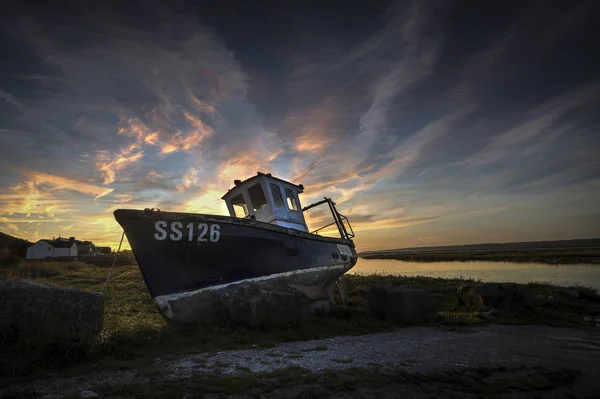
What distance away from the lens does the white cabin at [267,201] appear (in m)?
11.7

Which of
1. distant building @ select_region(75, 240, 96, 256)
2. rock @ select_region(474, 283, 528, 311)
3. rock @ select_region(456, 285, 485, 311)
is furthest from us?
distant building @ select_region(75, 240, 96, 256)

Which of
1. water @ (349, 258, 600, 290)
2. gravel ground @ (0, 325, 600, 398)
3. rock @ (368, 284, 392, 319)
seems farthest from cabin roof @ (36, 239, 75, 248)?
gravel ground @ (0, 325, 600, 398)

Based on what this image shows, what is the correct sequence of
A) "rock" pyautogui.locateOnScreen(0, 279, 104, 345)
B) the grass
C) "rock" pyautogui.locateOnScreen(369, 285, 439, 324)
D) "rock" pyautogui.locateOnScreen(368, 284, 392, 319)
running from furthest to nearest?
1. "rock" pyautogui.locateOnScreen(368, 284, 392, 319)
2. "rock" pyautogui.locateOnScreen(369, 285, 439, 324)
3. "rock" pyautogui.locateOnScreen(0, 279, 104, 345)
4. the grass

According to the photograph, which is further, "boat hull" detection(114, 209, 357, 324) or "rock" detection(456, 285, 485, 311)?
"rock" detection(456, 285, 485, 311)

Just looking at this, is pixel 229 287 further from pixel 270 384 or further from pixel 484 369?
pixel 484 369

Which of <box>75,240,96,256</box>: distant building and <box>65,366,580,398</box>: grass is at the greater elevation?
<box>75,240,96,256</box>: distant building

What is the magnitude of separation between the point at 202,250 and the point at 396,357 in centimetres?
500

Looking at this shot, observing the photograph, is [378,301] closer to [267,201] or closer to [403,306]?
[403,306]

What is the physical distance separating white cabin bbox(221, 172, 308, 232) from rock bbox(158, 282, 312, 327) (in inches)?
149

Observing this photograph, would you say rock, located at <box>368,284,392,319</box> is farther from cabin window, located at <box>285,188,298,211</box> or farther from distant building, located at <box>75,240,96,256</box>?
distant building, located at <box>75,240,96,256</box>

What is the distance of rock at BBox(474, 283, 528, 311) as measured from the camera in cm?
1100

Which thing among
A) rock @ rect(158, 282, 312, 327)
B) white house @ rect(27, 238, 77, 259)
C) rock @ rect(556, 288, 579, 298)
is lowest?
rock @ rect(556, 288, 579, 298)

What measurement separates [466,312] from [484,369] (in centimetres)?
687

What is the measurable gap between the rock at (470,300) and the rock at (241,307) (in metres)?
6.68
